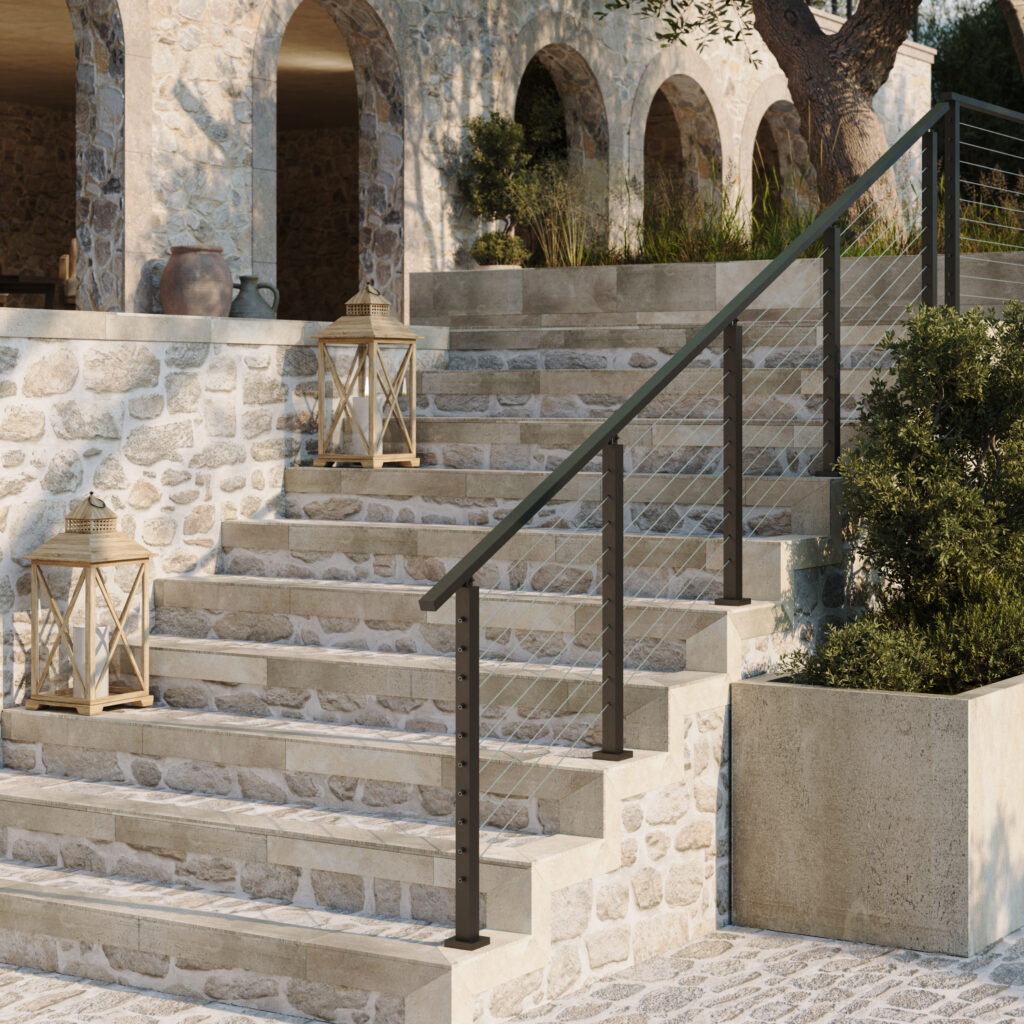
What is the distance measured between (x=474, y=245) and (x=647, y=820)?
6074mm

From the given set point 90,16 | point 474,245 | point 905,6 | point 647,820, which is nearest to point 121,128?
point 90,16

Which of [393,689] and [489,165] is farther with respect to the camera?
[489,165]

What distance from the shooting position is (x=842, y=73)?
8.77 m

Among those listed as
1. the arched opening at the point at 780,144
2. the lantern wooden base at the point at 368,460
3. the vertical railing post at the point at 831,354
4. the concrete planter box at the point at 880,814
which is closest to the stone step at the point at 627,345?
the vertical railing post at the point at 831,354

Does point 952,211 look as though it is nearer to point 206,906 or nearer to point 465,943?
point 465,943

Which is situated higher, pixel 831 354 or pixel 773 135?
pixel 773 135

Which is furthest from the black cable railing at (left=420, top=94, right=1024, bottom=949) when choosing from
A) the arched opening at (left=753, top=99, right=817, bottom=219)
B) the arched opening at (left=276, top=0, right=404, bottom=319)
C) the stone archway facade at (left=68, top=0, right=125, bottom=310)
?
the arched opening at (left=753, top=99, right=817, bottom=219)

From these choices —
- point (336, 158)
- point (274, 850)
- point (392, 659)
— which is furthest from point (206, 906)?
point (336, 158)

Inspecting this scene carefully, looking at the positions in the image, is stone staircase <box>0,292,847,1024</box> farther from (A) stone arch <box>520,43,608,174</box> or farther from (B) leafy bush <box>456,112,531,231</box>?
(A) stone arch <box>520,43,608,174</box>

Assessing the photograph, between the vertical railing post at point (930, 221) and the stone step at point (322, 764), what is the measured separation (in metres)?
2.37

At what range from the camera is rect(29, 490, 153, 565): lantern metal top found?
5512 mm

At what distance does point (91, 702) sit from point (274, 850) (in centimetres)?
130

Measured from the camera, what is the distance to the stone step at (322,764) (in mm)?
4523

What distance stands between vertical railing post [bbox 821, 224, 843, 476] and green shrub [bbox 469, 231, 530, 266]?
4489mm
